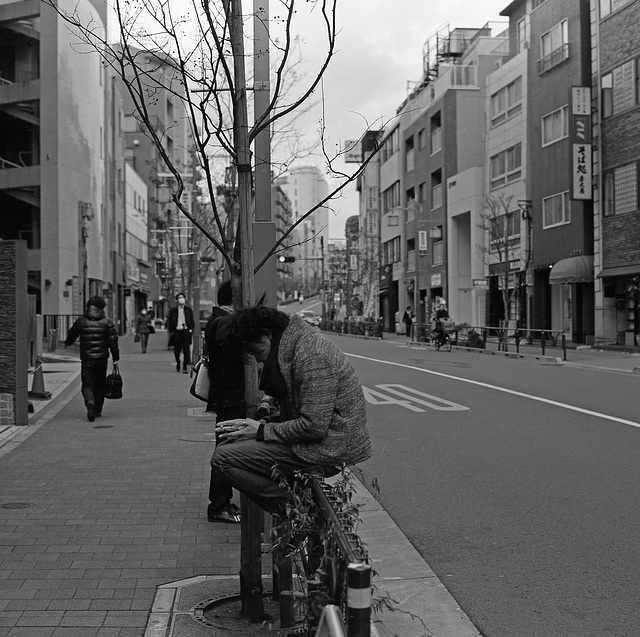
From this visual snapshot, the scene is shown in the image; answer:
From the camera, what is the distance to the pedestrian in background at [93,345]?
12.7 metres

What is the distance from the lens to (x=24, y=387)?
39.2 feet

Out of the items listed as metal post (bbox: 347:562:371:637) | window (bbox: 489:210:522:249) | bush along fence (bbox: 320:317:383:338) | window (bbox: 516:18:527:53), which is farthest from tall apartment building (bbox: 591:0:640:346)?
metal post (bbox: 347:562:371:637)

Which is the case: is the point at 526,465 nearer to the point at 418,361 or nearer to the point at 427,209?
the point at 418,361

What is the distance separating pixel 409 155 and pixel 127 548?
60.2m


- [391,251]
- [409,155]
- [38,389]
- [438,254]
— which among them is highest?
[409,155]

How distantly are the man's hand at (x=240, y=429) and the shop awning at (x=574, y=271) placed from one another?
31081 millimetres

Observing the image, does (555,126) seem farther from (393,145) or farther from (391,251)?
(391,251)

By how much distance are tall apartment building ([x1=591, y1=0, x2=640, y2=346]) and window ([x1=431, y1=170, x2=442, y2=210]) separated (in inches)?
881

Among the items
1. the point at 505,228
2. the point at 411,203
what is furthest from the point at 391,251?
the point at 505,228

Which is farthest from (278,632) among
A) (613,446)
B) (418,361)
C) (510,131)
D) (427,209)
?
(427,209)

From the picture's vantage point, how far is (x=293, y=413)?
13.1 ft

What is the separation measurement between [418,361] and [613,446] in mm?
16925

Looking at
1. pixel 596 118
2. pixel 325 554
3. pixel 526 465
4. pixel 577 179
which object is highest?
pixel 596 118

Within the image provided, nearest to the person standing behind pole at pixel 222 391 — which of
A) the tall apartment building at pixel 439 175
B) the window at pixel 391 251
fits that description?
the tall apartment building at pixel 439 175
